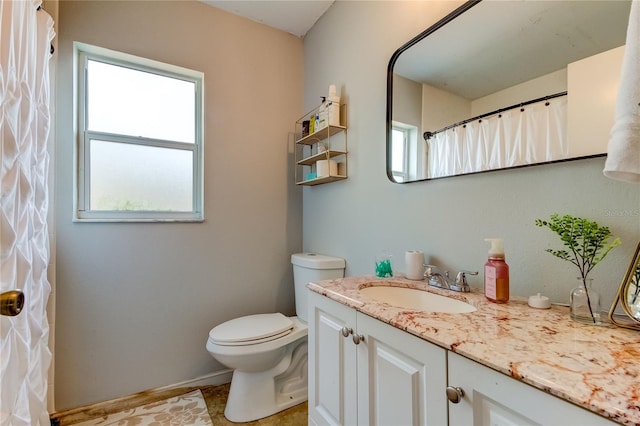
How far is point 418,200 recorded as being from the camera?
4.09 ft

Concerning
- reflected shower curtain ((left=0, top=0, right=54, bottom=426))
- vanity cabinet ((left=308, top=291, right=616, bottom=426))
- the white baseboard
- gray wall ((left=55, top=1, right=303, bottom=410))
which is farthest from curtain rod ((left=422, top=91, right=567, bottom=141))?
the white baseboard

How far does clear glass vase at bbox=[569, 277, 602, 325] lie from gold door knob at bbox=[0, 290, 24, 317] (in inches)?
48.7

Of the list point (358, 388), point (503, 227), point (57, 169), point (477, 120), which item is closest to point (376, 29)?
point (477, 120)

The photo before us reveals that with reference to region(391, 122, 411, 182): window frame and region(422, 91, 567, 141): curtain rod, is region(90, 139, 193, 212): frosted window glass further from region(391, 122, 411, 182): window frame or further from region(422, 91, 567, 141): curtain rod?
region(422, 91, 567, 141): curtain rod

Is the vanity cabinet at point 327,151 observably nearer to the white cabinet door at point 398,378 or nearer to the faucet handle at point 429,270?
the faucet handle at point 429,270

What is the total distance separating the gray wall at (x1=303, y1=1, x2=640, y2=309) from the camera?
0.77 m

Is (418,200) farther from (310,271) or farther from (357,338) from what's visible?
(310,271)

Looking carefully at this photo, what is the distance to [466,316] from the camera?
0.73m

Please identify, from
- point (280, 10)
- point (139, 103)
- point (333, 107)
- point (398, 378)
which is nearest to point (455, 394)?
point (398, 378)

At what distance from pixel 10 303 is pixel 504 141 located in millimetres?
1365

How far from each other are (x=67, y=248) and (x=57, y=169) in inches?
16.0

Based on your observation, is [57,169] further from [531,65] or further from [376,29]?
[531,65]

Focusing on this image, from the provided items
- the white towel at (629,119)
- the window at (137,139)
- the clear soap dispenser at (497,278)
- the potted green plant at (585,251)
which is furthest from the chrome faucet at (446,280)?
the window at (137,139)

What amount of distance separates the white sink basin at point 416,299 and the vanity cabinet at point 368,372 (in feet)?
0.49
